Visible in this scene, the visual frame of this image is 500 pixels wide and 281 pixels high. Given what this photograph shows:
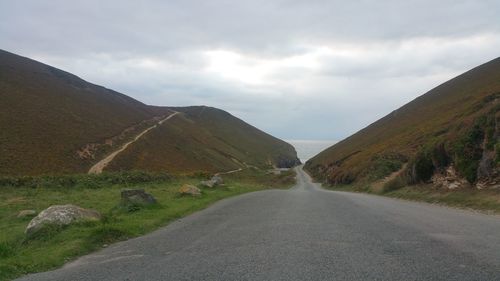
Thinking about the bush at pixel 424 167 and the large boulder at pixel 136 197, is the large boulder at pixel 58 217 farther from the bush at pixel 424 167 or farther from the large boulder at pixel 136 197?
the bush at pixel 424 167

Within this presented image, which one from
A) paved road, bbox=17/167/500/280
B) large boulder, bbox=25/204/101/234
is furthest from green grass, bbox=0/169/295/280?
paved road, bbox=17/167/500/280

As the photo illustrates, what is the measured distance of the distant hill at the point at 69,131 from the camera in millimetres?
61969

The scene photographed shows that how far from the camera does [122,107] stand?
11944cm

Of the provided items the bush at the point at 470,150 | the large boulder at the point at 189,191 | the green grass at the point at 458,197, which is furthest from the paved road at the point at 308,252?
the large boulder at the point at 189,191

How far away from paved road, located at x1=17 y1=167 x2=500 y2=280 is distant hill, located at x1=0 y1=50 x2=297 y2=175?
45323mm

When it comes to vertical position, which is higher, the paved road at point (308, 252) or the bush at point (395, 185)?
the bush at point (395, 185)

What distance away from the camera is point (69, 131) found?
3022 inches

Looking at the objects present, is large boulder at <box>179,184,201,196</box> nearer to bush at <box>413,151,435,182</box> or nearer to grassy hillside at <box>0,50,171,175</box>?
bush at <box>413,151,435,182</box>

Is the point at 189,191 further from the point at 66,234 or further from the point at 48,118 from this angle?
the point at 48,118

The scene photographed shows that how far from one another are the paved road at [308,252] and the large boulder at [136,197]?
221 inches

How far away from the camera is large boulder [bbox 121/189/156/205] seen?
813 inches

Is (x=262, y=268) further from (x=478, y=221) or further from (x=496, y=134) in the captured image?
(x=496, y=134)

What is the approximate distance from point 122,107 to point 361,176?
256ft

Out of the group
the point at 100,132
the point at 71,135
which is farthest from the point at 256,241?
the point at 100,132
